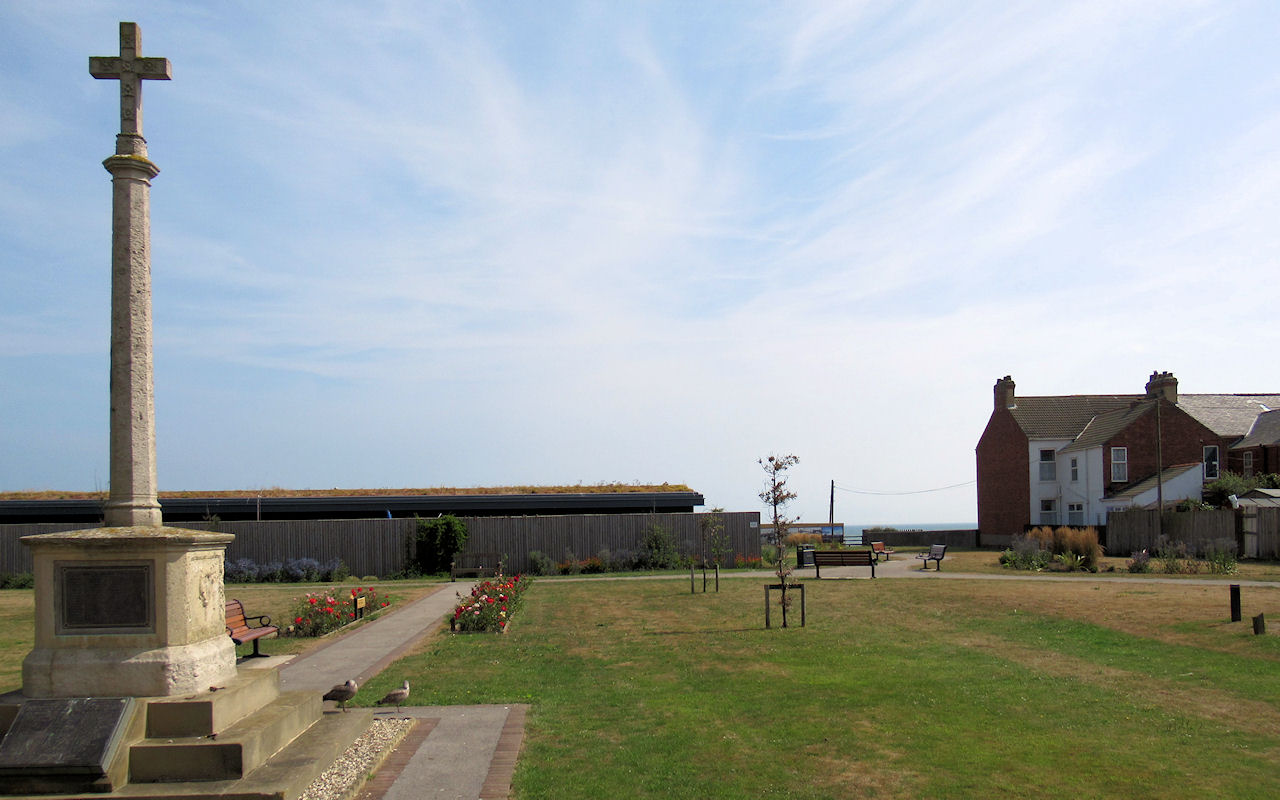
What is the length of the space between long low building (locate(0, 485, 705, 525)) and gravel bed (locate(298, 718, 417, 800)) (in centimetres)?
2864

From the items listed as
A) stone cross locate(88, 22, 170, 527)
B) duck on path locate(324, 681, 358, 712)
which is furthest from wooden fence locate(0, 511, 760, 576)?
stone cross locate(88, 22, 170, 527)

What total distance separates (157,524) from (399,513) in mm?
32679

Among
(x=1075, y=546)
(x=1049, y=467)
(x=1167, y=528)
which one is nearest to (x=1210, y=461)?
(x=1049, y=467)

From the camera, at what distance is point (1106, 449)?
44281 mm

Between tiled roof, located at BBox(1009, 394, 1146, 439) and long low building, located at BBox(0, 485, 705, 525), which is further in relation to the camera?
tiled roof, located at BBox(1009, 394, 1146, 439)

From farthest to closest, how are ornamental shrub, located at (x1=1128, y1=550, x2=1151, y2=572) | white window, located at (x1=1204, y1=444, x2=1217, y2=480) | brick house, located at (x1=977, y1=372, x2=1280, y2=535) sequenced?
white window, located at (x1=1204, y1=444, x2=1217, y2=480) → brick house, located at (x1=977, y1=372, x2=1280, y2=535) → ornamental shrub, located at (x1=1128, y1=550, x2=1151, y2=572)

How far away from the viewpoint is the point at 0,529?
30906 millimetres

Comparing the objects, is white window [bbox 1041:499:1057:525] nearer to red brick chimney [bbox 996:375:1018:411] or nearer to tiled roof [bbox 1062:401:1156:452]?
tiled roof [bbox 1062:401:1156:452]

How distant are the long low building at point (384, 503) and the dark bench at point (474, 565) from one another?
4.87 metres

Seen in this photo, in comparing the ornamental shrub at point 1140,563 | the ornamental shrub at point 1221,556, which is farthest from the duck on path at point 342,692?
the ornamental shrub at point 1221,556

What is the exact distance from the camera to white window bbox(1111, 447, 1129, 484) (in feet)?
144

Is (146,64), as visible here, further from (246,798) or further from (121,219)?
(246,798)

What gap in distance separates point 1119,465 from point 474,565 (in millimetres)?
31148

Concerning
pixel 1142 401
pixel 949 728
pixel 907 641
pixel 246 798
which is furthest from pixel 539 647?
pixel 1142 401
